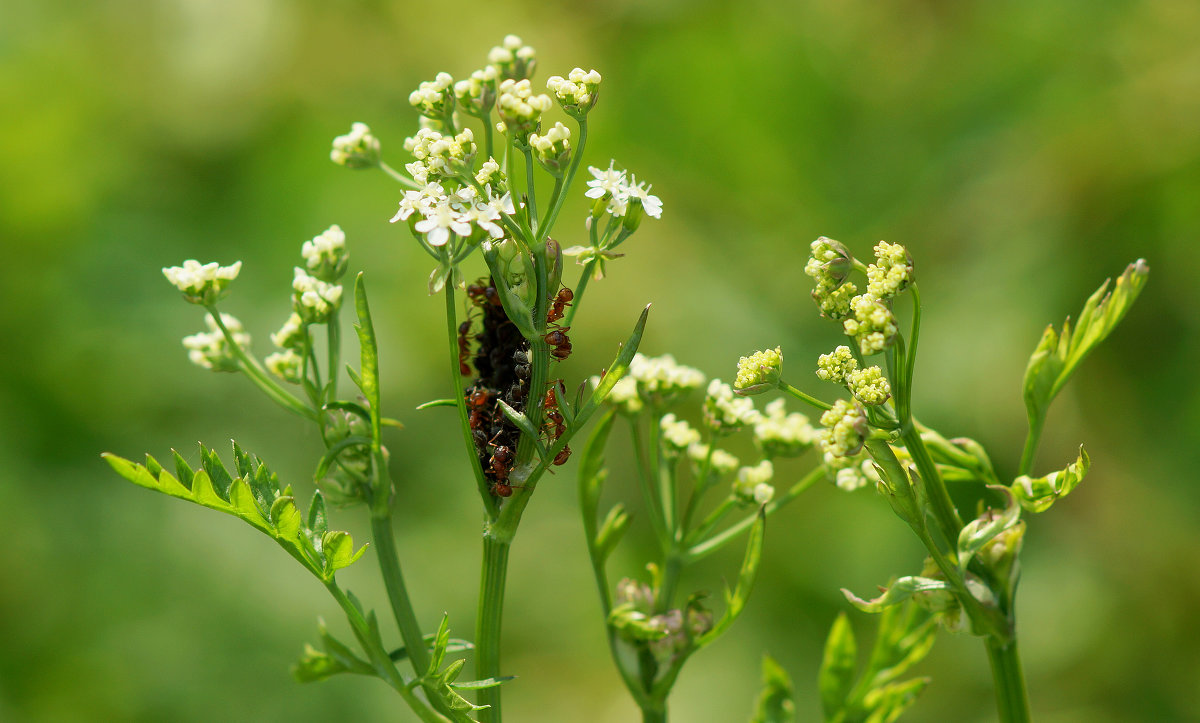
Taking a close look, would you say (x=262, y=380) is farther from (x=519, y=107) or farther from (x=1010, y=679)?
(x=1010, y=679)

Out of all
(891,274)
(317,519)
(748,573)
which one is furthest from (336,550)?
(891,274)

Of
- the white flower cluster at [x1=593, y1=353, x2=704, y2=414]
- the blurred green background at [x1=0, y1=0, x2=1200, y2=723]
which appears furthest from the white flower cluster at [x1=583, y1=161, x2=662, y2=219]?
the blurred green background at [x1=0, y1=0, x2=1200, y2=723]

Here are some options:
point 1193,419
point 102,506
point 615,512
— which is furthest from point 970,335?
point 102,506

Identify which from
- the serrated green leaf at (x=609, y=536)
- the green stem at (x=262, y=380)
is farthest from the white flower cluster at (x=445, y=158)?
the serrated green leaf at (x=609, y=536)

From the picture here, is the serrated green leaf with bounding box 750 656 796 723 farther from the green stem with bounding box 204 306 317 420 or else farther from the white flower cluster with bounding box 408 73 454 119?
the white flower cluster with bounding box 408 73 454 119

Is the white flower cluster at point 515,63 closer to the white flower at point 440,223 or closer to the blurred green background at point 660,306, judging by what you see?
the white flower at point 440,223

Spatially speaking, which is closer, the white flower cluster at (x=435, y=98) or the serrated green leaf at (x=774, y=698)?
the white flower cluster at (x=435, y=98)

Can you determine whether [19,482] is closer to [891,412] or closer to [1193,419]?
[891,412]
